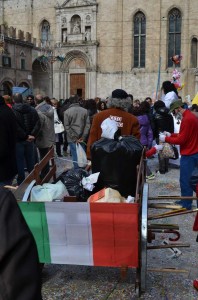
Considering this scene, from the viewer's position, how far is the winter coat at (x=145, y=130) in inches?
368

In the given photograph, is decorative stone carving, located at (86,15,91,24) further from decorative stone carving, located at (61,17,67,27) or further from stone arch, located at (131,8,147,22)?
stone arch, located at (131,8,147,22)

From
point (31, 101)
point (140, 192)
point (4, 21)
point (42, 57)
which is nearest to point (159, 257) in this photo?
point (140, 192)

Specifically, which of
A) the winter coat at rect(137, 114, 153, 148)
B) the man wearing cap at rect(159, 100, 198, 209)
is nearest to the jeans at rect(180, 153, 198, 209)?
the man wearing cap at rect(159, 100, 198, 209)

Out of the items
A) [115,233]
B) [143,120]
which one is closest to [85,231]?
[115,233]

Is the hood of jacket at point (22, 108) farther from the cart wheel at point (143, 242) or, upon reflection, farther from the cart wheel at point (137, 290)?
the cart wheel at point (137, 290)

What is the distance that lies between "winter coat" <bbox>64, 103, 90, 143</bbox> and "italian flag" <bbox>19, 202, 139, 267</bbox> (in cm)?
521

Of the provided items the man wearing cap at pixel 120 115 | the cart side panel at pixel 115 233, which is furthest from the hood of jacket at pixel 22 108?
Answer: the cart side panel at pixel 115 233

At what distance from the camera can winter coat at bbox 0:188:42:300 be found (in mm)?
1197

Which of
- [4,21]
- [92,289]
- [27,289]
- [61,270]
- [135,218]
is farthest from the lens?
[4,21]

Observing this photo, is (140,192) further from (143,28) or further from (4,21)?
(4,21)

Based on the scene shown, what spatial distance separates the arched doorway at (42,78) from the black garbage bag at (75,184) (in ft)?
103

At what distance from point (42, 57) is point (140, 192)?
31796 mm

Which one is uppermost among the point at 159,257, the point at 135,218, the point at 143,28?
the point at 143,28

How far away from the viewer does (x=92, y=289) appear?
389cm
